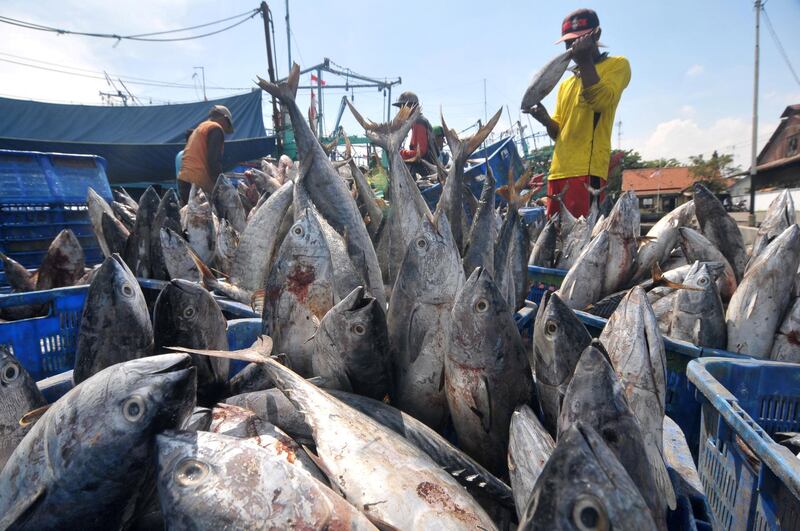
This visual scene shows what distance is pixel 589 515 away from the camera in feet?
2.43

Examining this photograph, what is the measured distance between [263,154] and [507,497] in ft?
40.8

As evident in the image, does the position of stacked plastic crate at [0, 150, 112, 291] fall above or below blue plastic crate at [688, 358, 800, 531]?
above

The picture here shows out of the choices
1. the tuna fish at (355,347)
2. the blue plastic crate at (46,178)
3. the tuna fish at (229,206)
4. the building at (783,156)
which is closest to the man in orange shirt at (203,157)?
the tuna fish at (229,206)

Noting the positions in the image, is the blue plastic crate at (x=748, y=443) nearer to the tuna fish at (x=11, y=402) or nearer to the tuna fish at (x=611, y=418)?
the tuna fish at (x=611, y=418)

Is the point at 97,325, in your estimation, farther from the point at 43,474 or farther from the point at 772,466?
the point at 772,466

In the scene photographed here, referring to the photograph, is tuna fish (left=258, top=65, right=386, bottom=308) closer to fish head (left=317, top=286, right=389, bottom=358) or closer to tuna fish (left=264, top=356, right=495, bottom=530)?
fish head (left=317, top=286, right=389, bottom=358)

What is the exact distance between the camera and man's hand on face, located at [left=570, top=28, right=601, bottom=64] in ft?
12.0

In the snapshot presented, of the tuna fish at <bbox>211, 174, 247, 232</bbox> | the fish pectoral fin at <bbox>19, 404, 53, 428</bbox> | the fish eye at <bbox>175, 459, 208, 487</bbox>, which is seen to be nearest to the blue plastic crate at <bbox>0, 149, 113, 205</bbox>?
the tuna fish at <bbox>211, 174, 247, 232</bbox>

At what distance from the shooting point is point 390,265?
291cm

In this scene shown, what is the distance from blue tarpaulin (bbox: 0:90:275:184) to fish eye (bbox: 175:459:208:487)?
33.3 feet

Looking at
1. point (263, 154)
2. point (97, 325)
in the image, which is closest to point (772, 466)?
point (97, 325)

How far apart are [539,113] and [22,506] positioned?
4555 millimetres

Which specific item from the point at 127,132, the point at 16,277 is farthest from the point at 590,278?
the point at 127,132

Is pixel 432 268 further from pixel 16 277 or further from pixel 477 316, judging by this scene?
pixel 16 277
